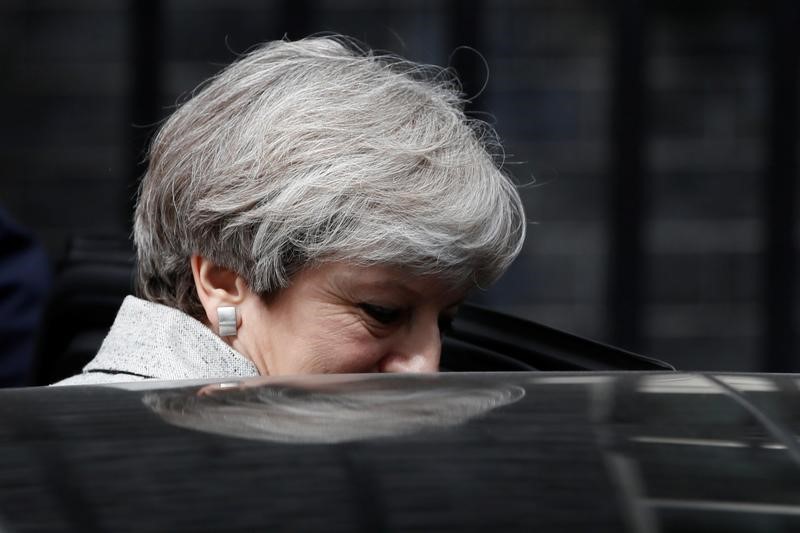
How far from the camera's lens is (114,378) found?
1686 millimetres

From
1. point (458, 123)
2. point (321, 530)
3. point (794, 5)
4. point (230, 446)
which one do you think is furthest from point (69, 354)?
point (794, 5)

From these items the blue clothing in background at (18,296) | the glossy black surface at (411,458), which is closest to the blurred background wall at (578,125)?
the blue clothing in background at (18,296)

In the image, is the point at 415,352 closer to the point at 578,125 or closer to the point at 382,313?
the point at 382,313

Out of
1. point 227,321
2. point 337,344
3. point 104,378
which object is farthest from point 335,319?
point 104,378

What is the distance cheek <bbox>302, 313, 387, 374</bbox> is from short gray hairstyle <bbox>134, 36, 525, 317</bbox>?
3.1 inches

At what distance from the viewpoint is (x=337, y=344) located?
1791mm

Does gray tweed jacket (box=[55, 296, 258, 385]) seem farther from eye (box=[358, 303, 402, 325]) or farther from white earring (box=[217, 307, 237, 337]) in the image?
eye (box=[358, 303, 402, 325])

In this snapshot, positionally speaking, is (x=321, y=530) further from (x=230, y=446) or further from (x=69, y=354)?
(x=69, y=354)

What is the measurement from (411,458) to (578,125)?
4.82m

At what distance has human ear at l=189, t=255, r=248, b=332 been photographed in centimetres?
181

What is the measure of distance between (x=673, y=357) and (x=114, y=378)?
14.1 ft

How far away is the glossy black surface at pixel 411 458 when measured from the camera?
0.83 metres

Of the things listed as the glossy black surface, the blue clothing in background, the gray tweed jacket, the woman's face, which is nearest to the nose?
the woman's face

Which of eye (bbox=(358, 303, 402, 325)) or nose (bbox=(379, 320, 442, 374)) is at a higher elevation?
eye (bbox=(358, 303, 402, 325))
